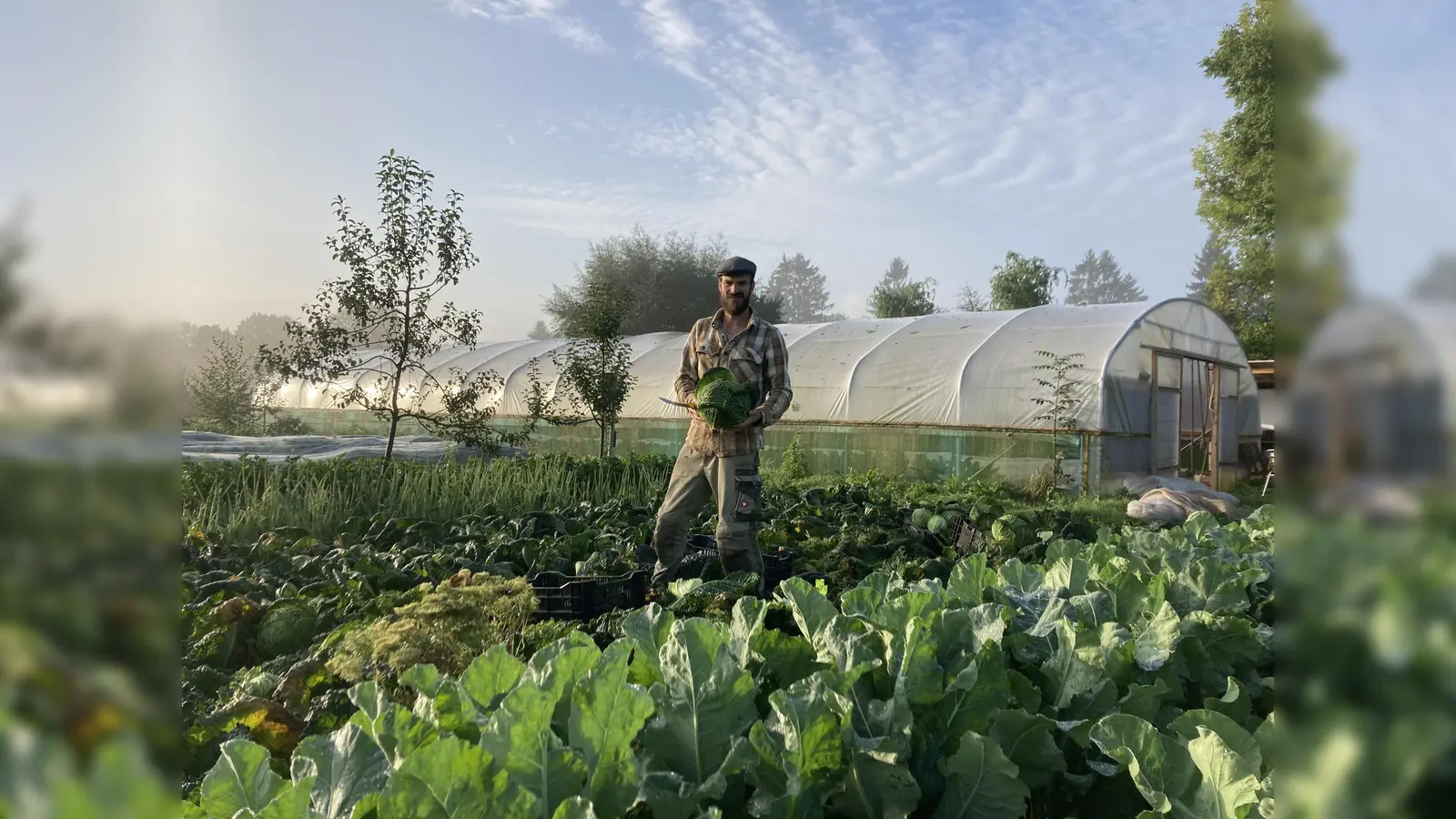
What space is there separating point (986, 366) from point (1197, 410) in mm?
3668

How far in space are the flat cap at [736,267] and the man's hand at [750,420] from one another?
736 mm


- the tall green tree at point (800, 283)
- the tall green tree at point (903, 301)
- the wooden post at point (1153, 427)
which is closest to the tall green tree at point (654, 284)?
the tall green tree at point (903, 301)

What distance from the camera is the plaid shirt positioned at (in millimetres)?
4562

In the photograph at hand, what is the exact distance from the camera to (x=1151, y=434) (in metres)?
12.1

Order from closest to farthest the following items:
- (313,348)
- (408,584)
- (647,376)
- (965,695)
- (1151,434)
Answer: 1. (965,695)
2. (408,584)
3. (313,348)
4. (1151,434)
5. (647,376)

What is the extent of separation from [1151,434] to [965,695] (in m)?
11.8

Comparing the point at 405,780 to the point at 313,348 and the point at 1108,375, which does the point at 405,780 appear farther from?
the point at 1108,375

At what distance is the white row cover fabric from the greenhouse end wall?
6.2 inches

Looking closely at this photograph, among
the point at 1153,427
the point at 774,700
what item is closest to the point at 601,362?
the point at 1153,427

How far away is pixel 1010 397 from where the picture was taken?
38.7 ft

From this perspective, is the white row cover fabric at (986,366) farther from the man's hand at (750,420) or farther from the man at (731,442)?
the man's hand at (750,420)

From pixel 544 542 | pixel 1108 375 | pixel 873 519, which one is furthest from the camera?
pixel 1108 375

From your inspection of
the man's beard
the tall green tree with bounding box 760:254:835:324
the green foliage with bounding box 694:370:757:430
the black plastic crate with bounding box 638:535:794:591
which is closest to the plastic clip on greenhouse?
the black plastic crate with bounding box 638:535:794:591
